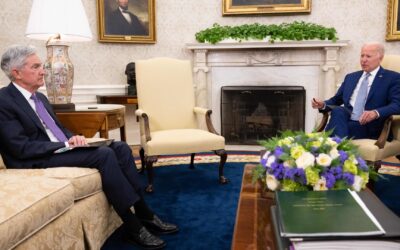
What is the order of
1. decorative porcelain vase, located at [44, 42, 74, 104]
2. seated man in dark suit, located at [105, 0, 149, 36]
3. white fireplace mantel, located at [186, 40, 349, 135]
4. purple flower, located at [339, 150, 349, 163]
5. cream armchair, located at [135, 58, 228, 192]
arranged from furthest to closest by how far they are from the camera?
1. seated man in dark suit, located at [105, 0, 149, 36]
2. white fireplace mantel, located at [186, 40, 349, 135]
3. cream armchair, located at [135, 58, 228, 192]
4. decorative porcelain vase, located at [44, 42, 74, 104]
5. purple flower, located at [339, 150, 349, 163]

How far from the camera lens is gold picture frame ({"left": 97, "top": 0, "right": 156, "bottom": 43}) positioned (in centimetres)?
509

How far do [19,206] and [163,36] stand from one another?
13.5ft

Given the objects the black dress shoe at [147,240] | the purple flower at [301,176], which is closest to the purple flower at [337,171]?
the purple flower at [301,176]

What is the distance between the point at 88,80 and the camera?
524 cm

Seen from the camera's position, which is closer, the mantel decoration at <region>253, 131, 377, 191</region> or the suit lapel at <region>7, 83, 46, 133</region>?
the mantel decoration at <region>253, 131, 377, 191</region>

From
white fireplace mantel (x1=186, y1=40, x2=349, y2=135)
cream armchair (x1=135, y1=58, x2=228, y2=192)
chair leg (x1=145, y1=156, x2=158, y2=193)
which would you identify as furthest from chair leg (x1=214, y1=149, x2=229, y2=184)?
white fireplace mantel (x1=186, y1=40, x2=349, y2=135)

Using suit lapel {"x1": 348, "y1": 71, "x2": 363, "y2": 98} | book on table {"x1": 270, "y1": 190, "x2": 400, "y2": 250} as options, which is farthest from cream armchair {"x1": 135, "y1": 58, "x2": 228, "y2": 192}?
book on table {"x1": 270, "y1": 190, "x2": 400, "y2": 250}

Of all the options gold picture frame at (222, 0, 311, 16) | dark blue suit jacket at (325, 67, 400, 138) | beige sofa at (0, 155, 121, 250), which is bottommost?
beige sofa at (0, 155, 121, 250)

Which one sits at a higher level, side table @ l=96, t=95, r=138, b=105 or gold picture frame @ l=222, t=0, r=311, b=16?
gold picture frame @ l=222, t=0, r=311, b=16

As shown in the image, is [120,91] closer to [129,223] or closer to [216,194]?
[216,194]

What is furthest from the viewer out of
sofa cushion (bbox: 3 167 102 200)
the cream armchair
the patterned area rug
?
the patterned area rug

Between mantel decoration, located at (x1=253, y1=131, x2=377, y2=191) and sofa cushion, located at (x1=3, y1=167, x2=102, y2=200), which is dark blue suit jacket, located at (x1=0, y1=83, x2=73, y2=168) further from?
mantel decoration, located at (x1=253, y1=131, x2=377, y2=191)

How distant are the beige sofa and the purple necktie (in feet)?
1.30

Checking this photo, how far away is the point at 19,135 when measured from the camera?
6.95ft
